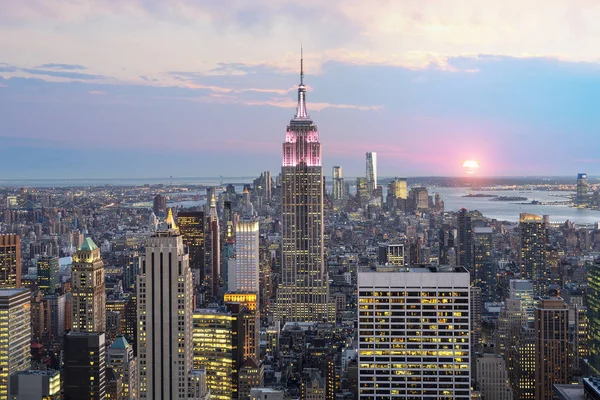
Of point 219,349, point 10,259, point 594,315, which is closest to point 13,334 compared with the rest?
point 219,349

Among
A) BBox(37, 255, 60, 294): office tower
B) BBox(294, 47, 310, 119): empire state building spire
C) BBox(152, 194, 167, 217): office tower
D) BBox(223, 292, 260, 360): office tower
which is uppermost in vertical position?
BBox(294, 47, 310, 119): empire state building spire

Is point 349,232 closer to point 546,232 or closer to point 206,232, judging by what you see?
point 206,232

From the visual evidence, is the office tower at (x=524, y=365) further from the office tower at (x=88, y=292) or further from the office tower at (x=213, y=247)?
the office tower at (x=88, y=292)

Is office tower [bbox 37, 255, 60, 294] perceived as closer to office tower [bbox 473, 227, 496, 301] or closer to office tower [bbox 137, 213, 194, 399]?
office tower [bbox 137, 213, 194, 399]

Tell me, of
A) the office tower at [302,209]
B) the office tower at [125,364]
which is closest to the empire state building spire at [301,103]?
the office tower at [302,209]

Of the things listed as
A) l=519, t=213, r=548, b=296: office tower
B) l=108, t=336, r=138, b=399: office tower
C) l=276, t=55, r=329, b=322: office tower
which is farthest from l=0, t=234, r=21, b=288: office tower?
l=519, t=213, r=548, b=296: office tower

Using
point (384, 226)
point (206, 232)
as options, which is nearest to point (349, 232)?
point (384, 226)
